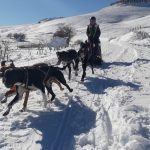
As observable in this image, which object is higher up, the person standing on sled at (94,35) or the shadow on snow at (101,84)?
the person standing on sled at (94,35)

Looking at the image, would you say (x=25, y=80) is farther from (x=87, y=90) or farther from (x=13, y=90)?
(x=87, y=90)

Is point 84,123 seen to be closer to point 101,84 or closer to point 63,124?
point 63,124

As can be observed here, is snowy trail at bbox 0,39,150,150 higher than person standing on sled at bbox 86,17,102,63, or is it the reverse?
person standing on sled at bbox 86,17,102,63

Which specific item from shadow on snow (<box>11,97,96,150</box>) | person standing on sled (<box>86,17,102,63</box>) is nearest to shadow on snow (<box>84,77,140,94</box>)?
shadow on snow (<box>11,97,96,150</box>)

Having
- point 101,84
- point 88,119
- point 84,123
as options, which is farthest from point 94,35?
point 84,123

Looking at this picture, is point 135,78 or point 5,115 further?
point 135,78

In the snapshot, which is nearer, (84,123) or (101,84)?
(84,123)

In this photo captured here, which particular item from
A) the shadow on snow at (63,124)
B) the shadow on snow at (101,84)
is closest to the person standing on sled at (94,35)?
the shadow on snow at (101,84)

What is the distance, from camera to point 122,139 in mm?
6809

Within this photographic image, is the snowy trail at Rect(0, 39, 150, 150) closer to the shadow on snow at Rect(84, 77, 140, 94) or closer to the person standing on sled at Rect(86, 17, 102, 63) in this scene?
the shadow on snow at Rect(84, 77, 140, 94)

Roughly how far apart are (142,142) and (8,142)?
2642 millimetres

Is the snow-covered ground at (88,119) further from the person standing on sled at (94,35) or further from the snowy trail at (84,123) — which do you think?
the person standing on sled at (94,35)

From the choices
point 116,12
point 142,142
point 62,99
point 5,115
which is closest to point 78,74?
point 62,99

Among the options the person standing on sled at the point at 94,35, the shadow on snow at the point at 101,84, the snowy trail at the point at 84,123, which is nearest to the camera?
the snowy trail at the point at 84,123
